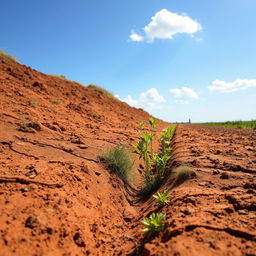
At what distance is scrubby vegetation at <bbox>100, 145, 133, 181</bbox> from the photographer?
346 cm

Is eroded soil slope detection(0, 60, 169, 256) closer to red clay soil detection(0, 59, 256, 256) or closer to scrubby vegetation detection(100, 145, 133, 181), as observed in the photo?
red clay soil detection(0, 59, 256, 256)

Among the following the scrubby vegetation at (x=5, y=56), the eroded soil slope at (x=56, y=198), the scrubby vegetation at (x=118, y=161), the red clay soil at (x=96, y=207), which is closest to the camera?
the red clay soil at (x=96, y=207)

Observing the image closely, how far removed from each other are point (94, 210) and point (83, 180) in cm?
42

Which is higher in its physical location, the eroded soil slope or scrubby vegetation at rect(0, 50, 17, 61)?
scrubby vegetation at rect(0, 50, 17, 61)

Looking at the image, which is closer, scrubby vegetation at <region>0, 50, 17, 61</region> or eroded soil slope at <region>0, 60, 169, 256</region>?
eroded soil slope at <region>0, 60, 169, 256</region>

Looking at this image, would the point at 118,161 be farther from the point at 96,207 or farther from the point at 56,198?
the point at 56,198

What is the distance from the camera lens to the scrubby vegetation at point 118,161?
136 inches

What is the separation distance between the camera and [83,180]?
2594 mm

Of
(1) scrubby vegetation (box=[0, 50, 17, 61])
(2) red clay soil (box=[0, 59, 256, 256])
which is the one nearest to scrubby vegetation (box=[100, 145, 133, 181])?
(2) red clay soil (box=[0, 59, 256, 256])

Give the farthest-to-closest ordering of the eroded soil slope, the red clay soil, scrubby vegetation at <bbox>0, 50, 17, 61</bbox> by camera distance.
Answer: scrubby vegetation at <bbox>0, 50, 17, 61</bbox> → the eroded soil slope → the red clay soil

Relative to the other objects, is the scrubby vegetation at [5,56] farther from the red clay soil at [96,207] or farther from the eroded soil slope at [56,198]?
the red clay soil at [96,207]

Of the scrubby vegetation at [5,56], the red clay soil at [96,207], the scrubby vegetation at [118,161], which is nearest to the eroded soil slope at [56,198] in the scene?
the red clay soil at [96,207]

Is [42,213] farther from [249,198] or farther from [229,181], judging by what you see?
[229,181]

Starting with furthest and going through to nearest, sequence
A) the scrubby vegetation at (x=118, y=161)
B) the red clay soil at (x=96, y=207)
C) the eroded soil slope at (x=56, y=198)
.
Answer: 1. the scrubby vegetation at (x=118, y=161)
2. the eroded soil slope at (x=56, y=198)
3. the red clay soil at (x=96, y=207)
